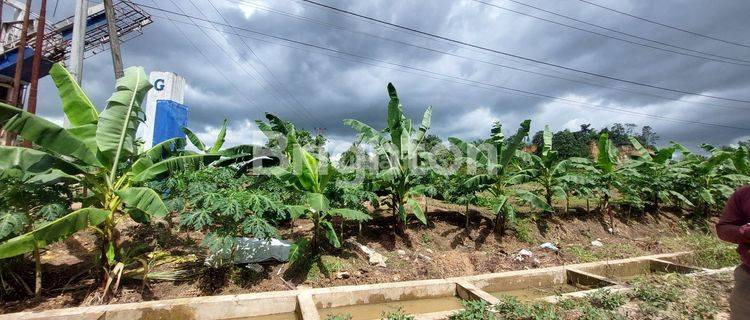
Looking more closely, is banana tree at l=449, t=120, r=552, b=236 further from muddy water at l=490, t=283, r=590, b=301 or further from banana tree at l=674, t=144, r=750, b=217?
banana tree at l=674, t=144, r=750, b=217

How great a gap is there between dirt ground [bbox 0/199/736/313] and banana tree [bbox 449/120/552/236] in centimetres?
80

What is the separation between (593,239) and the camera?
9180mm

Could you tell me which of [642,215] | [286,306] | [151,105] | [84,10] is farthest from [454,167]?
[84,10]

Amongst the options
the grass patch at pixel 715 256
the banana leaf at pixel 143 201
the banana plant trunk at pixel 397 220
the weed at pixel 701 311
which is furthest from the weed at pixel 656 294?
the banana leaf at pixel 143 201

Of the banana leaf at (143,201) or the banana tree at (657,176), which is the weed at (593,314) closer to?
the banana leaf at (143,201)

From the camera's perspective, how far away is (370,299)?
491 centimetres

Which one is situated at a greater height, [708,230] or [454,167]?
[454,167]

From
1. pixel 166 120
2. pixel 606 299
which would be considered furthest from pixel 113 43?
pixel 606 299

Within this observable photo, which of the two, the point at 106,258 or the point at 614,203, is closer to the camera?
the point at 106,258

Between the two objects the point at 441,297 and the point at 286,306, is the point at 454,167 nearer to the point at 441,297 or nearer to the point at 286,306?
the point at 441,297

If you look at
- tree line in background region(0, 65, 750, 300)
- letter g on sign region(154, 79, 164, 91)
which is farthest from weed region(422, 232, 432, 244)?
letter g on sign region(154, 79, 164, 91)

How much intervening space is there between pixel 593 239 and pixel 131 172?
10.5m

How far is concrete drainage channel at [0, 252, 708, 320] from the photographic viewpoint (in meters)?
4.09

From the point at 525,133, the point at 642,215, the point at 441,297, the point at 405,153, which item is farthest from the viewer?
the point at 642,215
